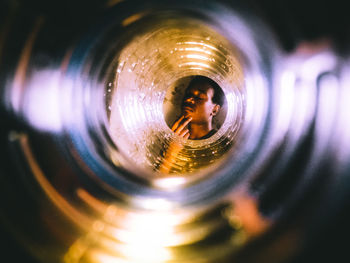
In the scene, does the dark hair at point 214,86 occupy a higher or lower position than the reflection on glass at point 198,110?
higher

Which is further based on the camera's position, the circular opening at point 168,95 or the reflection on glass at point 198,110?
the reflection on glass at point 198,110

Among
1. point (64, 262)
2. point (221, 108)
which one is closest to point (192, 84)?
point (221, 108)

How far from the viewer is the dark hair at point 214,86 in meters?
0.70

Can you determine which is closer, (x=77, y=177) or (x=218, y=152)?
(x=77, y=177)

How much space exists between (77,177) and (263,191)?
226 millimetres

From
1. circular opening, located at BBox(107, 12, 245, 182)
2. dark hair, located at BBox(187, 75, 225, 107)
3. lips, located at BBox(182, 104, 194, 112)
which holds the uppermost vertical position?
dark hair, located at BBox(187, 75, 225, 107)

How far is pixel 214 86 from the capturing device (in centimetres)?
70

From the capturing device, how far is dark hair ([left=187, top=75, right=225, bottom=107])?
700 mm

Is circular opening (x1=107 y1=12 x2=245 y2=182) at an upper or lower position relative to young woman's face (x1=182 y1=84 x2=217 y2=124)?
lower

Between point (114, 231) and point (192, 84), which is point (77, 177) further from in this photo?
point (192, 84)

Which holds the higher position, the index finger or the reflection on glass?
the reflection on glass

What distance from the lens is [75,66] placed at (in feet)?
1.13

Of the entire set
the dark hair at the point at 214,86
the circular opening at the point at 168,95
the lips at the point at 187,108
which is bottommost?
the circular opening at the point at 168,95

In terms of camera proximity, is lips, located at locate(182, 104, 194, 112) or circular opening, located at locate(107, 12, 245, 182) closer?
circular opening, located at locate(107, 12, 245, 182)
